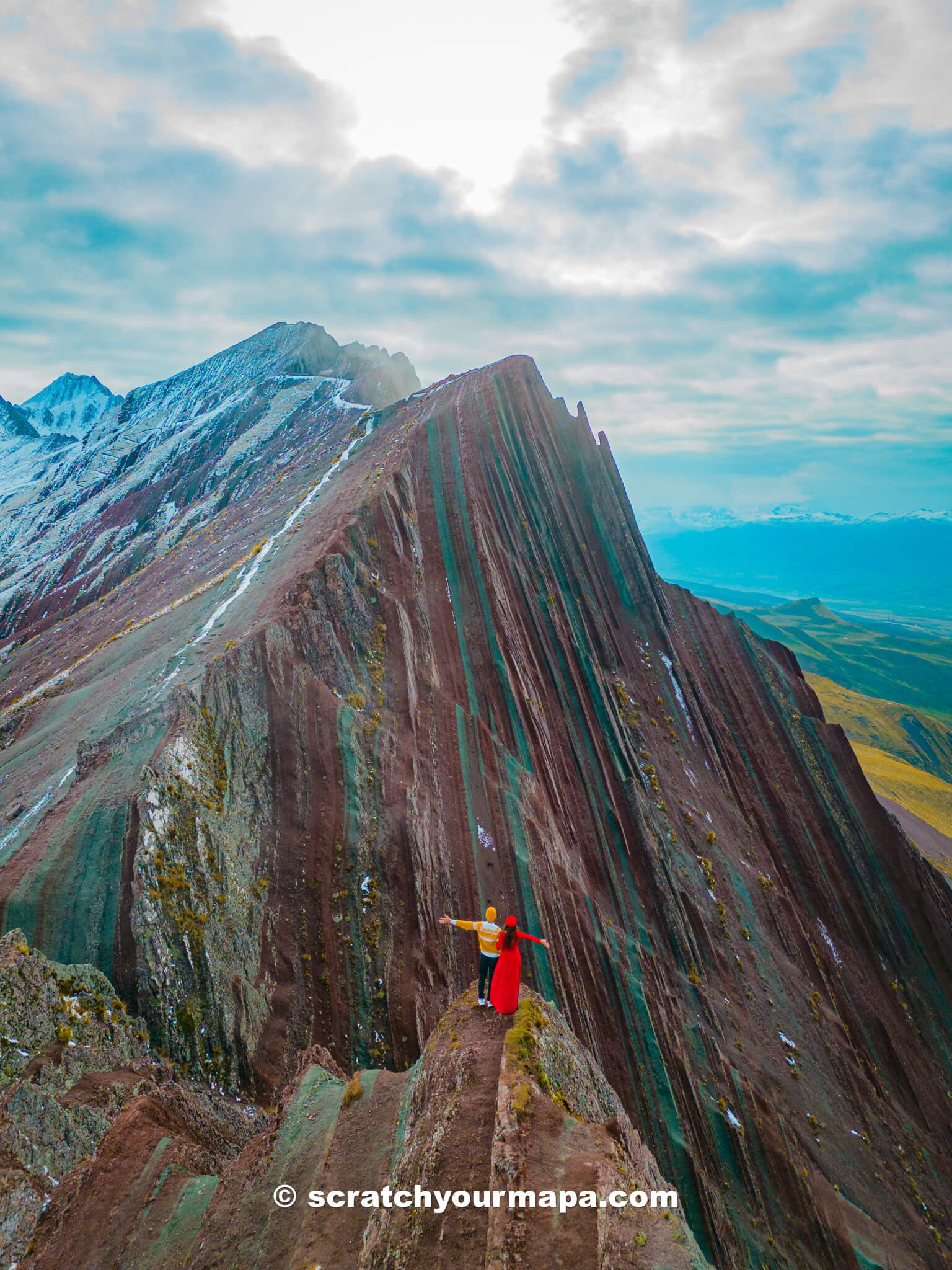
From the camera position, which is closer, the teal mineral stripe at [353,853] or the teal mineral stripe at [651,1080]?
the teal mineral stripe at [353,853]

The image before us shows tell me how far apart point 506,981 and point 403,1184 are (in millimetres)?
3670

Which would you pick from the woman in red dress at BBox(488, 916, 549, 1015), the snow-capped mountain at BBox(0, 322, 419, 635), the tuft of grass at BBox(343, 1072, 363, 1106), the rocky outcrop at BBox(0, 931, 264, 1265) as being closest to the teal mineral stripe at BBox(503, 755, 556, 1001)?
the woman in red dress at BBox(488, 916, 549, 1015)

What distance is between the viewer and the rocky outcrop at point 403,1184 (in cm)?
768

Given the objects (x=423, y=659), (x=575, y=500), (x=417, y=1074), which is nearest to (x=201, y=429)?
(x=575, y=500)

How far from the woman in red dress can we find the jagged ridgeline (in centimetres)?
582

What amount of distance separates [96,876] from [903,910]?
49226 millimetres

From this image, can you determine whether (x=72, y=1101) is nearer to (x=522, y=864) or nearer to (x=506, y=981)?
(x=506, y=981)

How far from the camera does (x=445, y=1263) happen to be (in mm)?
7520

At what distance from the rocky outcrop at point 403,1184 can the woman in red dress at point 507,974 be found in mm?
666

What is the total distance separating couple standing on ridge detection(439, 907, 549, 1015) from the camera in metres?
11.8

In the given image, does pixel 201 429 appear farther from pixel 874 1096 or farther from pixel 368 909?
pixel 874 1096

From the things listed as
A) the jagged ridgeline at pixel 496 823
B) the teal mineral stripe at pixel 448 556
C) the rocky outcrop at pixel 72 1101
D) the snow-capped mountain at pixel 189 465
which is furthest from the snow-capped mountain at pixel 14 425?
the rocky outcrop at pixel 72 1101

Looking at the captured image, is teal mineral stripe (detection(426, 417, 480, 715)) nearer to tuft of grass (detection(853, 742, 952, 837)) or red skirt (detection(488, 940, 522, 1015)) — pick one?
red skirt (detection(488, 940, 522, 1015))

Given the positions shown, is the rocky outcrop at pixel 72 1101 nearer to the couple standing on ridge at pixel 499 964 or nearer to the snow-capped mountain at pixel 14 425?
the couple standing on ridge at pixel 499 964
